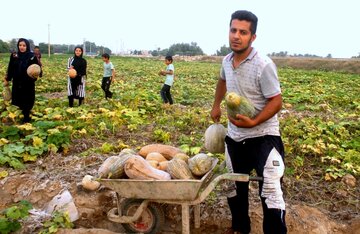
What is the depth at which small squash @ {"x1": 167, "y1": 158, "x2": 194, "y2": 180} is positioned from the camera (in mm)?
3740

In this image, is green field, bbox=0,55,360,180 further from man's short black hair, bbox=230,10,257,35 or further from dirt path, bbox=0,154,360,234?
man's short black hair, bbox=230,10,257,35

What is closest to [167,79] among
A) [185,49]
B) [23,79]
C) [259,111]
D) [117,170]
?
[23,79]

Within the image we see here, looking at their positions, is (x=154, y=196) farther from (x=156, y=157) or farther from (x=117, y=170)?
(x=156, y=157)

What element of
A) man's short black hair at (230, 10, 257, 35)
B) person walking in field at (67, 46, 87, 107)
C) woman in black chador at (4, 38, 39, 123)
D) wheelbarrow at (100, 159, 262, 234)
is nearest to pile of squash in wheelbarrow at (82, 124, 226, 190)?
wheelbarrow at (100, 159, 262, 234)

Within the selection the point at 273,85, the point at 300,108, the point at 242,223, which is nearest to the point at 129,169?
the point at 242,223

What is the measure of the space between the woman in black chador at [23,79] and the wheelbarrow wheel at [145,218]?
15.4 ft

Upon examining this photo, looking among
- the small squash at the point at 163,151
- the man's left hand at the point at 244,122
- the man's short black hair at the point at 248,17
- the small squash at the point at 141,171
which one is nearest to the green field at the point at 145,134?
the small squash at the point at 163,151

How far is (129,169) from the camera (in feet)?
12.2

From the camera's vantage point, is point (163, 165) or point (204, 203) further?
point (204, 203)

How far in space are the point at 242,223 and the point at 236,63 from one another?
5.70 ft

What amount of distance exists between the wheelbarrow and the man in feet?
0.65

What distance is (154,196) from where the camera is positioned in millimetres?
3670

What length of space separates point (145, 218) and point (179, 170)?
788 mm

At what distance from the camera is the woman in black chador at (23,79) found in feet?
25.1
